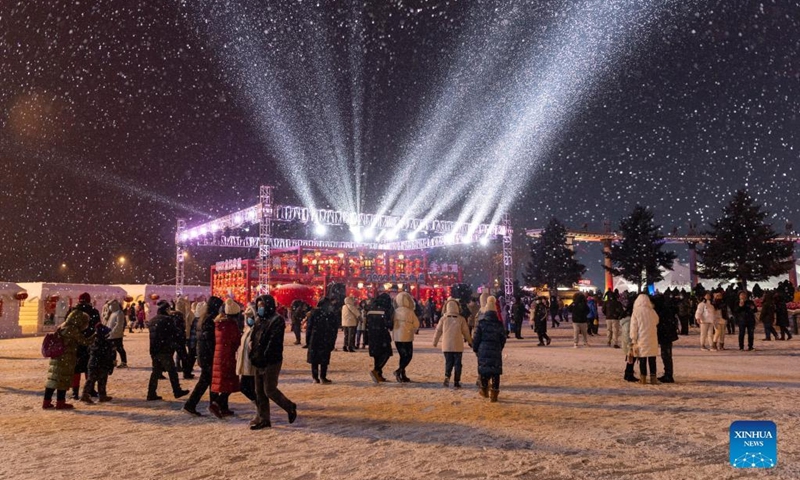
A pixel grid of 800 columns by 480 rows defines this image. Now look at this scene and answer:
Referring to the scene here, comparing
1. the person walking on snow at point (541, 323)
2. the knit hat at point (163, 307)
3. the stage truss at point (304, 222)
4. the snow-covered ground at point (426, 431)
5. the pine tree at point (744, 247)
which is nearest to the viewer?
the snow-covered ground at point (426, 431)

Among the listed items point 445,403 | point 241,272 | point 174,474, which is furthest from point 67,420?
point 241,272

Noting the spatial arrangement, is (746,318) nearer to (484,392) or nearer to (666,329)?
(666,329)

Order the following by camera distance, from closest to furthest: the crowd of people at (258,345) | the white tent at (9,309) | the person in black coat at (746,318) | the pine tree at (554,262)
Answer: the crowd of people at (258,345)
the person in black coat at (746,318)
the white tent at (9,309)
the pine tree at (554,262)

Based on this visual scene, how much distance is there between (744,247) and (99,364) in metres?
47.7

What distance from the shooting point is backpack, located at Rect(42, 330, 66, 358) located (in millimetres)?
7086

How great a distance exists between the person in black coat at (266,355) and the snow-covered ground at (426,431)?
0.82 ft

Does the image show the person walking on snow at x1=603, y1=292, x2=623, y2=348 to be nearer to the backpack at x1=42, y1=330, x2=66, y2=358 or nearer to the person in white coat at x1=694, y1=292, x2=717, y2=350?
the person in white coat at x1=694, y1=292, x2=717, y2=350

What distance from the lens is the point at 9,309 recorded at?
23.5 m

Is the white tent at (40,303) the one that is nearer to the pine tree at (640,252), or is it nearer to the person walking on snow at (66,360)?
the person walking on snow at (66,360)

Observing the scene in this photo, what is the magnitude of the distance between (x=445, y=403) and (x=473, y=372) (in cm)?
347

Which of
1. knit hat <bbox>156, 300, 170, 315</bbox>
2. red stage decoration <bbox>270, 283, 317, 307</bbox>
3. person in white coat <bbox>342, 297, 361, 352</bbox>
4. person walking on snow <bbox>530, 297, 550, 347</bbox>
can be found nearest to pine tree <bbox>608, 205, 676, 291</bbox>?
red stage decoration <bbox>270, 283, 317, 307</bbox>

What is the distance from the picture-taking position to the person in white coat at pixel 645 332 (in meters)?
8.62

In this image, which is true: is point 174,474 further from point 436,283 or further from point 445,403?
point 436,283

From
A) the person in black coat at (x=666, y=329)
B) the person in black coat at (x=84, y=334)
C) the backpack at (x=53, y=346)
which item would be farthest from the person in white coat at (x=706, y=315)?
the backpack at (x=53, y=346)
